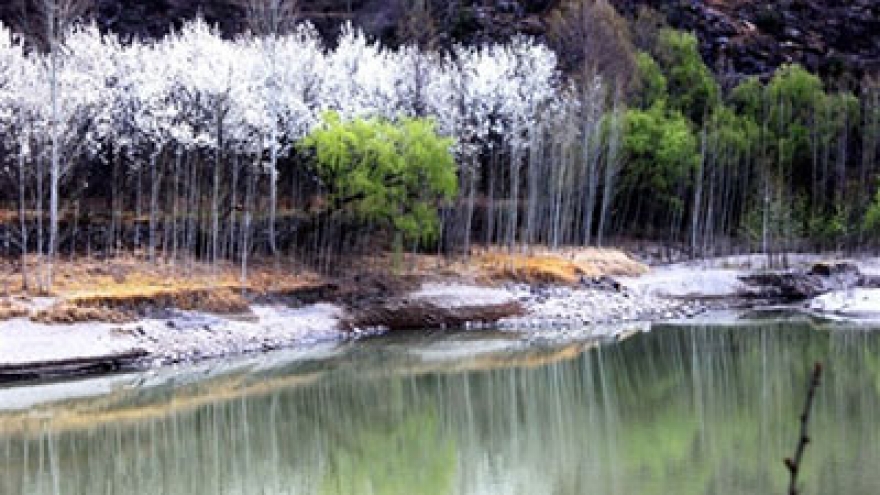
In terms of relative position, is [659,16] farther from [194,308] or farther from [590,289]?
[194,308]

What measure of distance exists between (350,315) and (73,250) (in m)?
12.3

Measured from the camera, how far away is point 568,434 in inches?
971

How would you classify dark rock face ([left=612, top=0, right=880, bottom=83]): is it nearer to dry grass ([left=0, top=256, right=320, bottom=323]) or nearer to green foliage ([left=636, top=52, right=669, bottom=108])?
green foliage ([left=636, top=52, right=669, bottom=108])

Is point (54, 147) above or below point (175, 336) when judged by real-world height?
above

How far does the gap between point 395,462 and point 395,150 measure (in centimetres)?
2716

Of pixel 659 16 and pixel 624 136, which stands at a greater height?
pixel 659 16

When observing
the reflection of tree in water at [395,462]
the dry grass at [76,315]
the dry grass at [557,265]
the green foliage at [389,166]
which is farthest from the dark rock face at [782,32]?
the reflection of tree in water at [395,462]

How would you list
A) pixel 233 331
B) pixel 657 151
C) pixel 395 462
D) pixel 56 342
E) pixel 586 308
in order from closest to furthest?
pixel 395 462 < pixel 56 342 < pixel 233 331 < pixel 586 308 < pixel 657 151

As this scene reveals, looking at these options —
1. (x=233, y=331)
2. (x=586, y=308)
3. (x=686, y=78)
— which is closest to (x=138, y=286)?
(x=233, y=331)

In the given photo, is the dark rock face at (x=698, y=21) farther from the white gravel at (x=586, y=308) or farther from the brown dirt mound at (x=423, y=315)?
the brown dirt mound at (x=423, y=315)

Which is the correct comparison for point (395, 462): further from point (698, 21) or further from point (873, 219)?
point (698, 21)

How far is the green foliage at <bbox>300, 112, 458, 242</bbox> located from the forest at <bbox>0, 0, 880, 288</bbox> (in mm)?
102

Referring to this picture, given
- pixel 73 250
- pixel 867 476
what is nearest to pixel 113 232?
pixel 73 250

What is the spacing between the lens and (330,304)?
45.3 m
